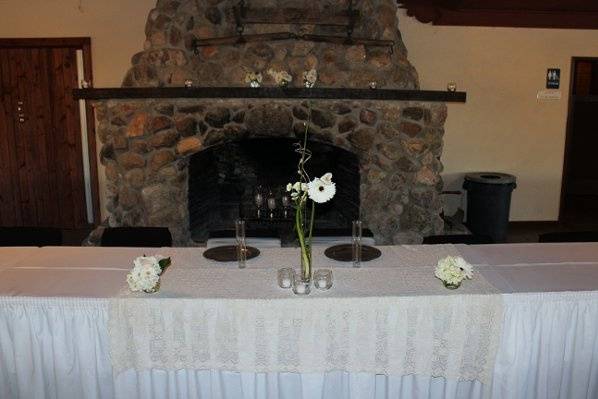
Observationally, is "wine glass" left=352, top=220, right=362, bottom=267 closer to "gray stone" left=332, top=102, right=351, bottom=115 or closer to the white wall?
"gray stone" left=332, top=102, right=351, bottom=115

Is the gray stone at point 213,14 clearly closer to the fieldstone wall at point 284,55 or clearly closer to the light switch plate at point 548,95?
the fieldstone wall at point 284,55

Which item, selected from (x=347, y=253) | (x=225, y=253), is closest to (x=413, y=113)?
(x=347, y=253)

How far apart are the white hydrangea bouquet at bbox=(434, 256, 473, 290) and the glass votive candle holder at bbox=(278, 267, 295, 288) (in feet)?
2.12

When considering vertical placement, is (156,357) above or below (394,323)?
below

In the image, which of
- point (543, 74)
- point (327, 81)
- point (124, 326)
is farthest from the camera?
point (543, 74)

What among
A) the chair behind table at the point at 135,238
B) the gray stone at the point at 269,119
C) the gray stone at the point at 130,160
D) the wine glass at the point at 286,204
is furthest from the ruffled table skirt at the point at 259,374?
the gray stone at the point at 269,119

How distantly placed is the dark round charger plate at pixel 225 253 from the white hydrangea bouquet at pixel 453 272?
3.18 ft

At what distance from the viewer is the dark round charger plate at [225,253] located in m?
2.84

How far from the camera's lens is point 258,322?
2355mm

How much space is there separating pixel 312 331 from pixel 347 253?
0.64 meters

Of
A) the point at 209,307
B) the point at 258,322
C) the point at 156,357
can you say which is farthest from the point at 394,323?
the point at 156,357

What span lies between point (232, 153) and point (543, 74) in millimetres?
3375

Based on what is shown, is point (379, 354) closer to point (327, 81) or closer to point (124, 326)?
point (124, 326)

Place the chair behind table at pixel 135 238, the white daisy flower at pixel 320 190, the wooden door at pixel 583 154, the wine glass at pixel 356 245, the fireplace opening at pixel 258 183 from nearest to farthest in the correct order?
1. the white daisy flower at pixel 320 190
2. the wine glass at pixel 356 245
3. the chair behind table at pixel 135 238
4. the fireplace opening at pixel 258 183
5. the wooden door at pixel 583 154
